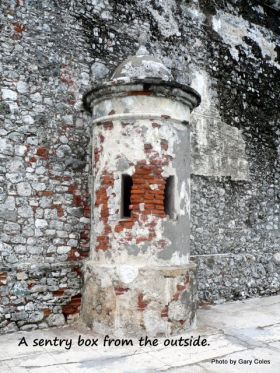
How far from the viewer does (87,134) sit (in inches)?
252

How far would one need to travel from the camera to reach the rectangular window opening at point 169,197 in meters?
5.77

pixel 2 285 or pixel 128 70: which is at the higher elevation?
pixel 128 70

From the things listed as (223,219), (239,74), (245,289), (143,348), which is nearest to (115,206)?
(143,348)

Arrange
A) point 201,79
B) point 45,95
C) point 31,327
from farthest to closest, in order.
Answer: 1. point 201,79
2. point 45,95
3. point 31,327

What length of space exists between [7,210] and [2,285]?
3.08ft

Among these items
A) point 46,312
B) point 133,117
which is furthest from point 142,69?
point 46,312

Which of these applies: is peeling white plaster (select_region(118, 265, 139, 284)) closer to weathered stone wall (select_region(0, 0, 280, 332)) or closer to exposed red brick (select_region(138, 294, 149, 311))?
exposed red brick (select_region(138, 294, 149, 311))

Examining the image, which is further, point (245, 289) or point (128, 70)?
point (245, 289)

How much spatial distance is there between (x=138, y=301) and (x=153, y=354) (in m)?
0.71

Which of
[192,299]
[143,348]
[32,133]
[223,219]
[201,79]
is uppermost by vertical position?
[201,79]

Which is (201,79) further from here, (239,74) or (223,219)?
(223,219)

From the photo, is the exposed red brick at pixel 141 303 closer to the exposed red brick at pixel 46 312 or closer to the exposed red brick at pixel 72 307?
the exposed red brick at pixel 72 307

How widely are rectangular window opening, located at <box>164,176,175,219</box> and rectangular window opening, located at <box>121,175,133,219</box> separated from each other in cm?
48

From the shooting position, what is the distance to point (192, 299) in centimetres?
573
